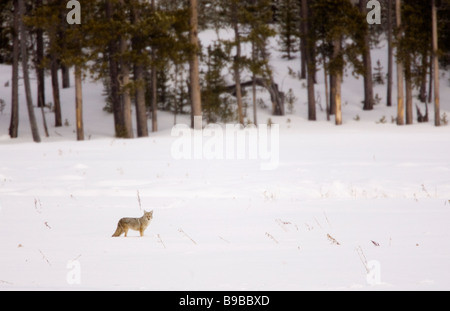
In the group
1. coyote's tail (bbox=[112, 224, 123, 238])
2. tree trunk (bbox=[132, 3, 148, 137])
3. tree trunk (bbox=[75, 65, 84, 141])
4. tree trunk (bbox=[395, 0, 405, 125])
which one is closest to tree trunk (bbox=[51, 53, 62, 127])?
tree trunk (bbox=[75, 65, 84, 141])

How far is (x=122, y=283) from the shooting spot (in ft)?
15.6

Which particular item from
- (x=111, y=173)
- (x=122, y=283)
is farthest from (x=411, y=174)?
(x=122, y=283)

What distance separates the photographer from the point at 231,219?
834cm

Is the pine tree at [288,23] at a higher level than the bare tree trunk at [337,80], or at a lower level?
higher

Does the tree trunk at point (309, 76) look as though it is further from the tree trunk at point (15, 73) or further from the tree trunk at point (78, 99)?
the tree trunk at point (15, 73)

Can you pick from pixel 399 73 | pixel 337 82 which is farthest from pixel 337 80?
pixel 399 73

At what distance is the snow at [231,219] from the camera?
16.3 ft

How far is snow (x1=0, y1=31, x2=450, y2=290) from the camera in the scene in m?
4.95

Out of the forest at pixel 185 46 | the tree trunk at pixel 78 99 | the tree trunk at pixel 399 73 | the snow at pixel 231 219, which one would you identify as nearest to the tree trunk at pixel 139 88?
the forest at pixel 185 46

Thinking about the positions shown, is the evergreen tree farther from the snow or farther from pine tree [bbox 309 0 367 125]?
the snow

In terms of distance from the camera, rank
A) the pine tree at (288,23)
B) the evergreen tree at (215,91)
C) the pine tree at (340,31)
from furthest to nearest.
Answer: the pine tree at (288,23), the evergreen tree at (215,91), the pine tree at (340,31)

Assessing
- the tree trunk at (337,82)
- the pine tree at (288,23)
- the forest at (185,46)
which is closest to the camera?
the forest at (185,46)

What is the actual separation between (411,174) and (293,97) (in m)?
23.1

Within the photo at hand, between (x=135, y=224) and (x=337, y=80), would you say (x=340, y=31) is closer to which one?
(x=337, y=80)
